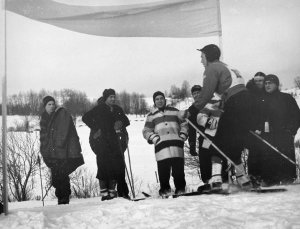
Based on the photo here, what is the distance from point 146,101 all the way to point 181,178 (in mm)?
1286

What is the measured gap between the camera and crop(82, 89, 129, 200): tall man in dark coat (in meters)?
5.09

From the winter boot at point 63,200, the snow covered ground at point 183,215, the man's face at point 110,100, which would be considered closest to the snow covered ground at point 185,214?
the snow covered ground at point 183,215

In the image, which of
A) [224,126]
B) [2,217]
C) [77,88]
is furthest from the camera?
[77,88]

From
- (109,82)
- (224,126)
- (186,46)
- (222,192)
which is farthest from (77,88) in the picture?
(222,192)

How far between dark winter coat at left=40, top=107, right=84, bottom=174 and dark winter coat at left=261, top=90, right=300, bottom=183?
8.56 feet

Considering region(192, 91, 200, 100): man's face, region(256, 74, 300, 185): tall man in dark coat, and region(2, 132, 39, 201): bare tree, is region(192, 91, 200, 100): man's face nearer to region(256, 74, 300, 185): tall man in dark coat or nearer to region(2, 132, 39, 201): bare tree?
region(256, 74, 300, 185): tall man in dark coat

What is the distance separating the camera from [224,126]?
418 cm

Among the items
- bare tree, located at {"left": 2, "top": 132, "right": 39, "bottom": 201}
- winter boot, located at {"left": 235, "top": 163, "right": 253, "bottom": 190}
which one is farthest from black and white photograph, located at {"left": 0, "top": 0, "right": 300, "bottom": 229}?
bare tree, located at {"left": 2, "top": 132, "right": 39, "bottom": 201}

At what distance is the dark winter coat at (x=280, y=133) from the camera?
187 inches

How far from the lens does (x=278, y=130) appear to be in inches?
189

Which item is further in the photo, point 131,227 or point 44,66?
point 44,66

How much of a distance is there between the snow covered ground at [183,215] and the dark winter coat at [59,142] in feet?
4.40

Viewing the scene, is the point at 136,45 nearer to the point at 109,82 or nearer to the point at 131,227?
the point at 109,82

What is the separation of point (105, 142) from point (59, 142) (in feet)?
2.18
